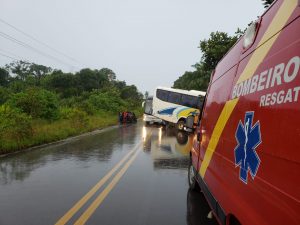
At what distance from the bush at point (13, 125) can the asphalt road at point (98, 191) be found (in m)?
3.56

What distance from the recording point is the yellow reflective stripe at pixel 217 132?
14.9 ft

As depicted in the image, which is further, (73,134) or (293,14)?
(73,134)

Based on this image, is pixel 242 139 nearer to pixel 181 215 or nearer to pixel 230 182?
pixel 230 182

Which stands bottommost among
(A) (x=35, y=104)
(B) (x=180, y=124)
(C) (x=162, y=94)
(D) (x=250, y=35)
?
(B) (x=180, y=124)

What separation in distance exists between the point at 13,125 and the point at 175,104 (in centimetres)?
1926

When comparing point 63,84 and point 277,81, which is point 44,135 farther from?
point 63,84

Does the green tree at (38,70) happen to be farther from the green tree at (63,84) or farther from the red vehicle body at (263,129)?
the red vehicle body at (263,129)

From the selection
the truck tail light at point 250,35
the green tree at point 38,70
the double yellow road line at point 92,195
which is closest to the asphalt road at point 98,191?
the double yellow road line at point 92,195

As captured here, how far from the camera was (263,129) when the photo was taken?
10.3 ft

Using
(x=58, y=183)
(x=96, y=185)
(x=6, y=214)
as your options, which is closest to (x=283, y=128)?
(x=6, y=214)

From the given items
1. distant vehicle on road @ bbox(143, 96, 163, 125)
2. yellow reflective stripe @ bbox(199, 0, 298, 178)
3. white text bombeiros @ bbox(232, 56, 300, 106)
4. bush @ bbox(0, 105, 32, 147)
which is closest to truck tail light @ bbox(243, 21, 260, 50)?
yellow reflective stripe @ bbox(199, 0, 298, 178)

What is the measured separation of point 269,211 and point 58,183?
6.69 metres

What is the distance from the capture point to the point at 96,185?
8.69m

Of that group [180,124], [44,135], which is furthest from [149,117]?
[44,135]
